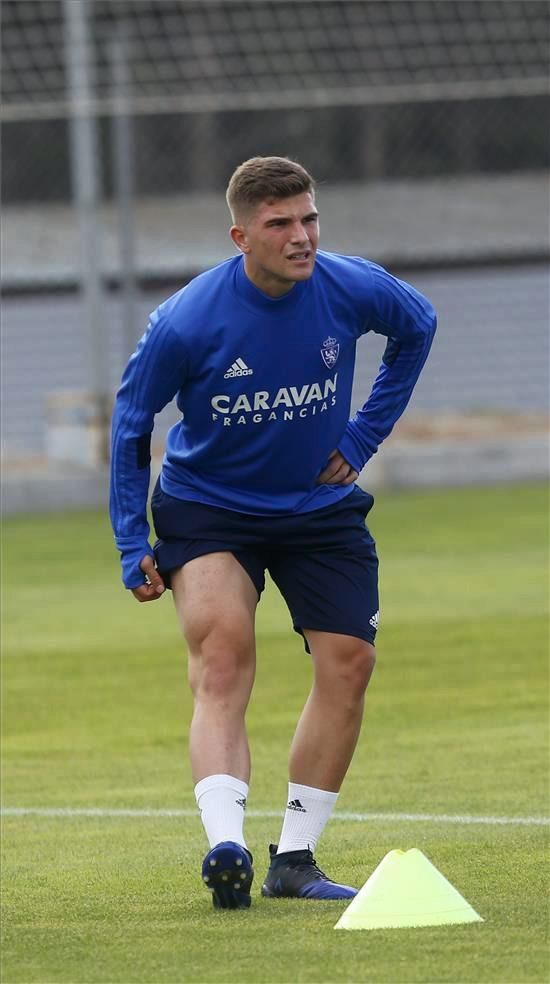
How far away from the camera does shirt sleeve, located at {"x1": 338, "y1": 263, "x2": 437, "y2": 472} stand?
5.87m

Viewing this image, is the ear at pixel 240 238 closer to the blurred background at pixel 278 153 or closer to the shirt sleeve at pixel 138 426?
the shirt sleeve at pixel 138 426

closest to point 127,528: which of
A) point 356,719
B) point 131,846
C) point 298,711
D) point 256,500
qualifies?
point 256,500

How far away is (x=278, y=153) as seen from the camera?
28.2m

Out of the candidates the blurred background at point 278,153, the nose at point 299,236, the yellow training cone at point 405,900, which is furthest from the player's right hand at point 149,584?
the blurred background at point 278,153

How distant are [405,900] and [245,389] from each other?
1.47 metres

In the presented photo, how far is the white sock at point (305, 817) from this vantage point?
5.78 meters

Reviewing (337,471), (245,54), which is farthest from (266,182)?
(245,54)

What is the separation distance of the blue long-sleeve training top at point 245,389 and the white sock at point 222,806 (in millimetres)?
600

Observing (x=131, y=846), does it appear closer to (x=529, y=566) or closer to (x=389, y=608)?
(x=389, y=608)

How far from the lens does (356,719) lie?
5.78m

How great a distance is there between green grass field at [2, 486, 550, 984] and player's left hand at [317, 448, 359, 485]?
1150 millimetres

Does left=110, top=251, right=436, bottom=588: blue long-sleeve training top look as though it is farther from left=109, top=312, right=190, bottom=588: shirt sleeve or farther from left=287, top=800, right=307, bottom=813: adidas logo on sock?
left=287, top=800, right=307, bottom=813: adidas logo on sock

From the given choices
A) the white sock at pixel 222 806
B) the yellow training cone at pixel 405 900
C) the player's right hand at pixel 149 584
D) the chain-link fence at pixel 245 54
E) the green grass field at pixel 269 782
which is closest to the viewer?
the green grass field at pixel 269 782

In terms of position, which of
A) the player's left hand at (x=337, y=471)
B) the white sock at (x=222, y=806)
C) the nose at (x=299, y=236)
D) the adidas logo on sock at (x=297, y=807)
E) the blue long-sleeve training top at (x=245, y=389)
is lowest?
the adidas logo on sock at (x=297, y=807)
